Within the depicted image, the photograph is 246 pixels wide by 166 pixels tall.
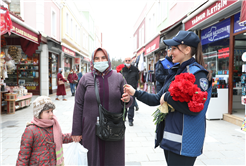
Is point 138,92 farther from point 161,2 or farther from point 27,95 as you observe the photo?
point 161,2

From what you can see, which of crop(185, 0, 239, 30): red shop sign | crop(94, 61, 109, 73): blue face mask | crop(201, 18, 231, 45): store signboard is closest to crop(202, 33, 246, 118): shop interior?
crop(201, 18, 231, 45): store signboard

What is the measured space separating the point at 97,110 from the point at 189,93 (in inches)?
42.9

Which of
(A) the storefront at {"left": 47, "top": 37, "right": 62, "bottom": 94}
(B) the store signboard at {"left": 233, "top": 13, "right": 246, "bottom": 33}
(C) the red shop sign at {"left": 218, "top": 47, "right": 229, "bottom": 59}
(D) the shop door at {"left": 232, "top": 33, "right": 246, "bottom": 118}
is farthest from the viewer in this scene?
(A) the storefront at {"left": 47, "top": 37, "right": 62, "bottom": 94}

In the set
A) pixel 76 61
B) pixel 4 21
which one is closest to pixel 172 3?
pixel 4 21

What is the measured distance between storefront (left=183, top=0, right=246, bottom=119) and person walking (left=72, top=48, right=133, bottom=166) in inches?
178

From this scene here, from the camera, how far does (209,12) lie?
576cm

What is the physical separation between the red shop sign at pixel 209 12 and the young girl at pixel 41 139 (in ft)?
16.6

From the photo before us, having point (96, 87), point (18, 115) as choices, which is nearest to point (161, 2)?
point (18, 115)

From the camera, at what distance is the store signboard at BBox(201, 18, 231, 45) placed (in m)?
6.11

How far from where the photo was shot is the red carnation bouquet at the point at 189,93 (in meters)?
1.43

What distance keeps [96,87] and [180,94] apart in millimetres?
1038

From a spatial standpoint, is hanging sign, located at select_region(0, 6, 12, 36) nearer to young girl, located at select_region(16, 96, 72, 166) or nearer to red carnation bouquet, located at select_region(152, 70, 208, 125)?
young girl, located at select_region(16, 96, 72, 166)

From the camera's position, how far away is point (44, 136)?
2039 mm

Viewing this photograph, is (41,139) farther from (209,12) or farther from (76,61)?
(76,61)
